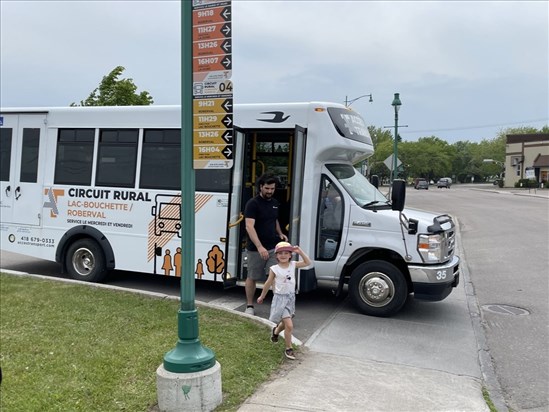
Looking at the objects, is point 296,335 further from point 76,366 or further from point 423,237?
point 76,366

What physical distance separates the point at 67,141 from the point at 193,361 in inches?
231

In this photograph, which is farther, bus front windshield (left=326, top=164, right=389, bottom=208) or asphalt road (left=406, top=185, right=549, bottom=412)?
bus front windshield (left=326, top=164, right=389, bottom=208)

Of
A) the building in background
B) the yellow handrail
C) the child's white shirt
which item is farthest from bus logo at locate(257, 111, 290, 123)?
the building in background

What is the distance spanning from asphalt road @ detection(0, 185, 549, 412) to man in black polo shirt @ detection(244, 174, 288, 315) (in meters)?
0.66

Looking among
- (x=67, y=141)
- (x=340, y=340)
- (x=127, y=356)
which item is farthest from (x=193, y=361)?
(x=67, y=141)

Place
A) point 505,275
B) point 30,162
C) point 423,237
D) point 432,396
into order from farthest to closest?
1. point 505,275
2. point 30,162
3. point 423,237
4. point 432,396

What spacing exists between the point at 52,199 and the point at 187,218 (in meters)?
5.43

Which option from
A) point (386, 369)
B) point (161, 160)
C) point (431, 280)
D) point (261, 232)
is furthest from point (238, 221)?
point (386, 369)

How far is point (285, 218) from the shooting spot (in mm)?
7762

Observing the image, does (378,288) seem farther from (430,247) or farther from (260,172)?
(260,172)

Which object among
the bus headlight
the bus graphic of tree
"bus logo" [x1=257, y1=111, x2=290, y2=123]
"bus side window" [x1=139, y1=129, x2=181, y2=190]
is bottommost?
the bus graphic of tree

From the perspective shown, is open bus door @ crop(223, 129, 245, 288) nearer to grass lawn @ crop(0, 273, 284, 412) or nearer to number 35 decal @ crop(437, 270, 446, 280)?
grass lawn @ crop(0, 273, 284, 412)

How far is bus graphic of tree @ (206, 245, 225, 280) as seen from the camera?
7.25 metres

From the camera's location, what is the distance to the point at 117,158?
314 inches
